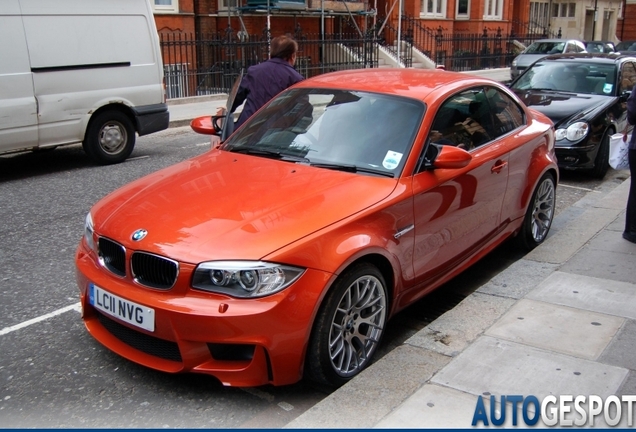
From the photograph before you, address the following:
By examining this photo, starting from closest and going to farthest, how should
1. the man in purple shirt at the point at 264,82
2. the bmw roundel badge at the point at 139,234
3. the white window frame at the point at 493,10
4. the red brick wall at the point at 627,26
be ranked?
the bmw roundel badge at the point at 139,234 < the man in purple shirt at the point at 264,82 < the white window frame at the point at 493,10 < the red brick wall at the point at 627,26

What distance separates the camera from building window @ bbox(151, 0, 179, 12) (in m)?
20.9

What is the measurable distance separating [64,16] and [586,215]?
708cm

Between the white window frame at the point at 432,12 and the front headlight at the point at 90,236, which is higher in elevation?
the white window frame at the point at 432,12

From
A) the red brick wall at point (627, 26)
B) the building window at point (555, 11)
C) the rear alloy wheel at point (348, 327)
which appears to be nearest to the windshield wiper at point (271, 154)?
the rear alloy wheel at point (348, 327)

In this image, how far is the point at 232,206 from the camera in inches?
→ 153

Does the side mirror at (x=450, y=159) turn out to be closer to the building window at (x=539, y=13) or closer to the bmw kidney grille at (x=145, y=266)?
the bmw kidney grille at (x=145, y=266)

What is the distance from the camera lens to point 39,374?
3.99 meters

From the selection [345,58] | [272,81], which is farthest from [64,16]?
[345,58]

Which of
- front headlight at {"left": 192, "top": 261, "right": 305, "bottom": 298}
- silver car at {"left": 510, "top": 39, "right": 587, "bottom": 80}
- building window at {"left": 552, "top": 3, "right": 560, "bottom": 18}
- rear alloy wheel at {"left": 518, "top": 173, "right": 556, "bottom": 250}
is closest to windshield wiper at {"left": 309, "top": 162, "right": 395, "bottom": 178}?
front headlight at {"left": 192, "top": 261, "right": 305, "bottom": 298}

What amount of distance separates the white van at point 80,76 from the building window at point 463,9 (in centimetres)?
2752

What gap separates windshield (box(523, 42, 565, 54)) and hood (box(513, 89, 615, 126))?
55.5 ft

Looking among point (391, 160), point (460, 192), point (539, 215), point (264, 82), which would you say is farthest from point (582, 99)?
point (391, 160)

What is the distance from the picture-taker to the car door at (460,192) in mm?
4406

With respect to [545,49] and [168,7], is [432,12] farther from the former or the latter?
[168,7]
